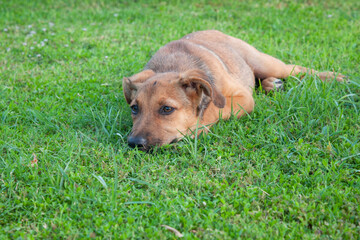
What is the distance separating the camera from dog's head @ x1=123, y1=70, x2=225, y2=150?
4.32 metres

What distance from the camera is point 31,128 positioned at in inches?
196

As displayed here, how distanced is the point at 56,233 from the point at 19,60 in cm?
522

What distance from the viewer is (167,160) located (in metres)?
4.24

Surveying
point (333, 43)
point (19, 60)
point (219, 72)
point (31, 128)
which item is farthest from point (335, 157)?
point (19, 60)

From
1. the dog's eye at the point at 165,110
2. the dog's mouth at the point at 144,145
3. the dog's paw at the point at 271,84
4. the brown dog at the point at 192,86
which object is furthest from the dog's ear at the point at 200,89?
the dog's paw at the point at 271,84

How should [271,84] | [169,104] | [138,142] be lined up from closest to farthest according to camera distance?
Result: [138,142] → [169,104] → [271,84]

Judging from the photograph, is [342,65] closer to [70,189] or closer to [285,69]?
[285,69]

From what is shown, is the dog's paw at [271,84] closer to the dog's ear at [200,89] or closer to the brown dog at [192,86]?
the brown dog at [192,86]

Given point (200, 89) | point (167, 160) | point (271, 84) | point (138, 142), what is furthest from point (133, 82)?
point (271, 84)

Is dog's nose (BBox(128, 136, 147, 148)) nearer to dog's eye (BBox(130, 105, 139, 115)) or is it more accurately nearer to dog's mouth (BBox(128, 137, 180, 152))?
dog's mouth (BBox(128, 137, 180, 152))

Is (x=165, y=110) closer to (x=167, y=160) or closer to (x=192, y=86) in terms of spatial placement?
(x=192, y=86)

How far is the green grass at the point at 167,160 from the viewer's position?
3.29 m

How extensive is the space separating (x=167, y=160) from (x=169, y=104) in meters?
0.67

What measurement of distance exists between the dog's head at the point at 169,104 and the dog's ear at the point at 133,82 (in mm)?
72
